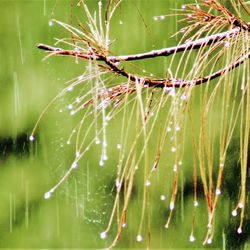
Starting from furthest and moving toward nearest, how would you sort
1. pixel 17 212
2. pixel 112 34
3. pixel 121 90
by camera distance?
pixel 17 212 → pixel 112 34 → pixel 121 90

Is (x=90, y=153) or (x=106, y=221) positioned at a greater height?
(x=90, y=153)

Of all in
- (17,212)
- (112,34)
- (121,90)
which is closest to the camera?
(121,90)

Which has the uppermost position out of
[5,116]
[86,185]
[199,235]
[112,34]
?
[112,34]

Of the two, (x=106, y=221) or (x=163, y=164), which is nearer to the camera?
(x=163, y=164)

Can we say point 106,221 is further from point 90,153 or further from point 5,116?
point 5,116

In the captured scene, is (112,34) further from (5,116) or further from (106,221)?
(106,221)

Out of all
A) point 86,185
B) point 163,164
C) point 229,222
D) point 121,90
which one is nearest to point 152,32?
point 163,164
